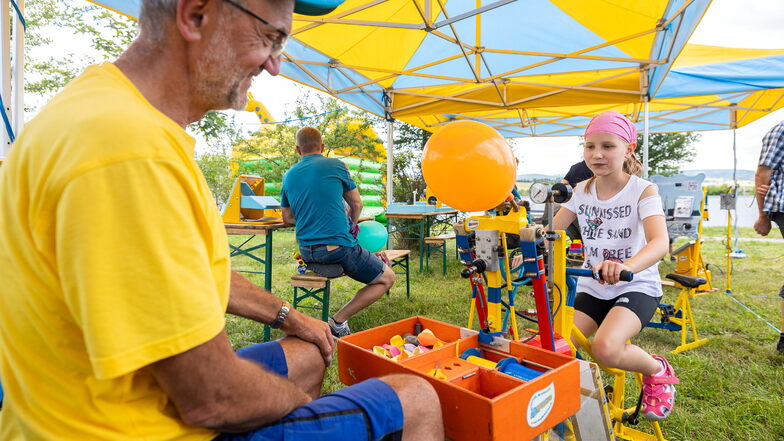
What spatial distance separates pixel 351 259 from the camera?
12.5 ft

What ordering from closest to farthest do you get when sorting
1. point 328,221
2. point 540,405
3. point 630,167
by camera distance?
point 540,405 → point 630,167 → point 328,221

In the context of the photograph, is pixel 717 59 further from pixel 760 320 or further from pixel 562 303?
pixel 562 303

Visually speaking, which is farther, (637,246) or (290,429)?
(637,246)

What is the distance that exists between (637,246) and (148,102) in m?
2.23

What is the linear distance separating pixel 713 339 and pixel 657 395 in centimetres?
245

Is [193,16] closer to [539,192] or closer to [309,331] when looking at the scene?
[309,331]

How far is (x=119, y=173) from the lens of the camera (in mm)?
653

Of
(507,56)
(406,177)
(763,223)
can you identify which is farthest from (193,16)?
(406,177)

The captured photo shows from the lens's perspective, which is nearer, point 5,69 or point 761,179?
point 5,69

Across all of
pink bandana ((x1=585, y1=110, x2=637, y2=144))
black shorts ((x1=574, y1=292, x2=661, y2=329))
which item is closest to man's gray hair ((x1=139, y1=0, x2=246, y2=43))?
pink bandana ((x1=585, y1=110, x2=637, y2=144))

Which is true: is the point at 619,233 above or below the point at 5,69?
below

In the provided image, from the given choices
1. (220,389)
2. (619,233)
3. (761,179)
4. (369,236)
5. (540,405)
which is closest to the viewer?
(220,389)

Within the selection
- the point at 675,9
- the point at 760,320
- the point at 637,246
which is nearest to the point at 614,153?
the point at 637,246

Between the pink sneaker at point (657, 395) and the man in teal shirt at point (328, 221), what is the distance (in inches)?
93.1
